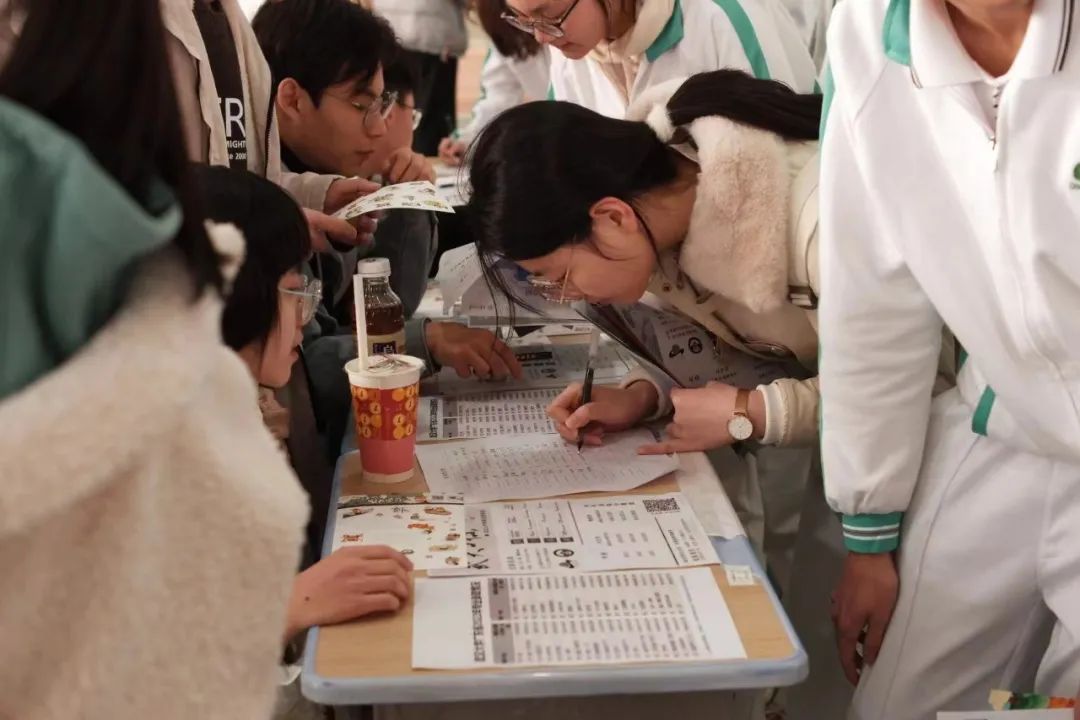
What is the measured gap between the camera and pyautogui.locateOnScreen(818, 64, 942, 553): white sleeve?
44.4 inches

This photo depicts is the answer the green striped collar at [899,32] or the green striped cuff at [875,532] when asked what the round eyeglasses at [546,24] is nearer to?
the green striped collar at [899,32]

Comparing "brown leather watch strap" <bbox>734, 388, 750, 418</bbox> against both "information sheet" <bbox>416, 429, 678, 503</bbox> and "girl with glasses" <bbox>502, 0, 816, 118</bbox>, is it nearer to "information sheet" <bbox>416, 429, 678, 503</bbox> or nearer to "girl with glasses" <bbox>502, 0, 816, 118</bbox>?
"information sheet" <bbox>416, 429, 678, 503</bbox>

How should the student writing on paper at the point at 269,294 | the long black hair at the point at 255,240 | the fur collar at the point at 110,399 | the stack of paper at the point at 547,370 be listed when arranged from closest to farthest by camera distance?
1. the fur collar at the point at 110,399
2. the student writing on paper at the point at 269,294
3. the long black hair at the point at 255,240
4. the stack of paper at the point at 547,370

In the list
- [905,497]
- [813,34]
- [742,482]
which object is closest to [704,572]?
[905,497]

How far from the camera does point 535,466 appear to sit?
1408mm

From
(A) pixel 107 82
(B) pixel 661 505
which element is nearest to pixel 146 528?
(A) pixel 107 82

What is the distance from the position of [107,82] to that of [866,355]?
2.96ft

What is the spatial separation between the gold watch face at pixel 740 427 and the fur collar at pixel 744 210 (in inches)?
6.2

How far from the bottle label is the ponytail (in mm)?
546

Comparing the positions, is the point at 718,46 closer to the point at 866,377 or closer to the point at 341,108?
the point at 341,108

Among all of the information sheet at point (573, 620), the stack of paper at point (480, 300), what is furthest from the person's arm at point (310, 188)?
A: the information sheet at point (573, 620)

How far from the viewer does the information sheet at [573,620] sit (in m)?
0.98

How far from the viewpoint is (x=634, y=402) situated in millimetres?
1533

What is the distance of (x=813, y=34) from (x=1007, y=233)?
6.40ft
